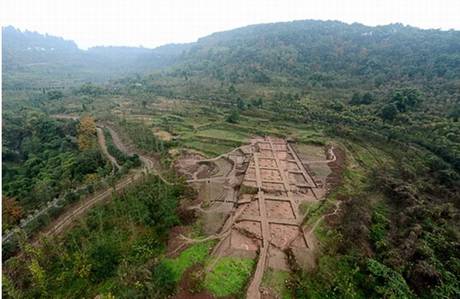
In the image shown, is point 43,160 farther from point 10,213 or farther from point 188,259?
point 188,259

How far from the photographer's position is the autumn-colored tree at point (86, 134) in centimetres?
4275

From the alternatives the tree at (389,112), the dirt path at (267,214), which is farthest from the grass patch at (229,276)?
the tree at (389,112)

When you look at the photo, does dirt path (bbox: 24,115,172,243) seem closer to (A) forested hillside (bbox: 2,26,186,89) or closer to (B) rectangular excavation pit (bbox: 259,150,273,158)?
(B) rectangular excavation pit (bbox: 259,150,273,158)

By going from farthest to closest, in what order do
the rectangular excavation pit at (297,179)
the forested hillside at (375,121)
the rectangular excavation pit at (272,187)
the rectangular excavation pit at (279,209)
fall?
1. the rectangular excavation pit at (297,179)
2. the rectangular excavation pit at (272,187)
3. the rectangular excavation pit at (279,209)
4. the forested hillside at (375,121)

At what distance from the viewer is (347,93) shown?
237 feet

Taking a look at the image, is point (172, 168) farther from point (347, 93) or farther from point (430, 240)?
point (347, 93)

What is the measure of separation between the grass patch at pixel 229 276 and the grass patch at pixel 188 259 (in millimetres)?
1451

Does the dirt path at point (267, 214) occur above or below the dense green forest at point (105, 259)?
below

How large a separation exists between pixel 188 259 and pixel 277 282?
6.12 meters

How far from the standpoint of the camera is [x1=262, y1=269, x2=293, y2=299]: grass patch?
1794 centimetres

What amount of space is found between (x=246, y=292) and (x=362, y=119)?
41094mm

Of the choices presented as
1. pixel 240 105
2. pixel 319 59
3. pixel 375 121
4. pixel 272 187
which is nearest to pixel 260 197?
pixel 272 187

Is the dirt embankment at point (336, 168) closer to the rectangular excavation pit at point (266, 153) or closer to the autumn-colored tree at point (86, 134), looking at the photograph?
the rectangular excavation pit at point (266, 153)

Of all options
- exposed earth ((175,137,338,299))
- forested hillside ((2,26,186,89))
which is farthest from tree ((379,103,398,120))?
forested hillside ((2,26,186,89))
